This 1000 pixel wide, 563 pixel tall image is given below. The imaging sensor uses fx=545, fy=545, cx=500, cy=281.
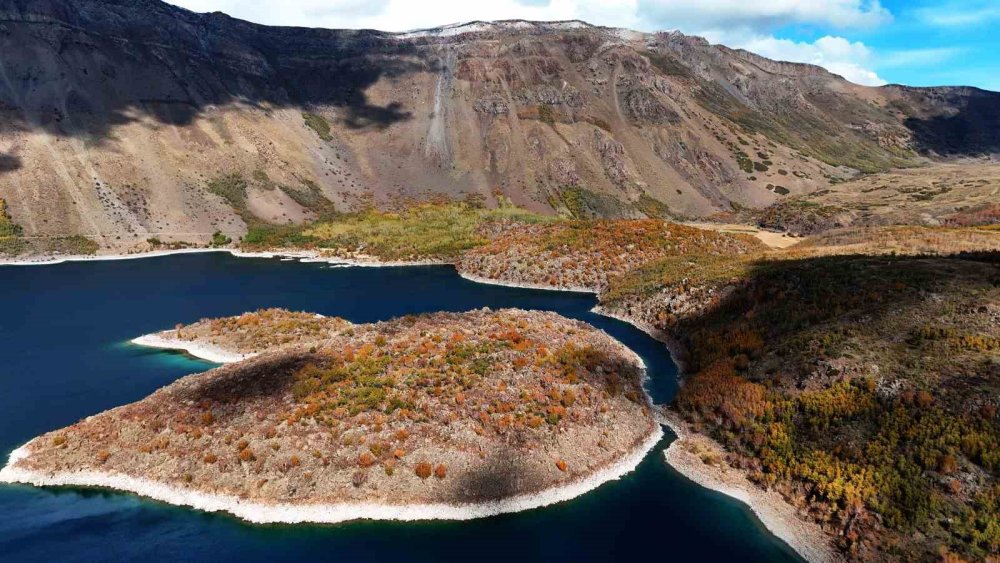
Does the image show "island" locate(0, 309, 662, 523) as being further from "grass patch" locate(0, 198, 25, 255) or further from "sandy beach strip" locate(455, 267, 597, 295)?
"grass patch" locate(0, 198, 25, 255)

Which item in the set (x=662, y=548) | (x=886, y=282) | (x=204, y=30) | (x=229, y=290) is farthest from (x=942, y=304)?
(x=204, y=30)

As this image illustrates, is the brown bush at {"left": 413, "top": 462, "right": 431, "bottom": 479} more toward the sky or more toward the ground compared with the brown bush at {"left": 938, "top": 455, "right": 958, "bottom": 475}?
more toward the ground

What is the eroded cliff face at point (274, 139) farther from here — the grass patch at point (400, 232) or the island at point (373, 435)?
the island at point (373, 435)

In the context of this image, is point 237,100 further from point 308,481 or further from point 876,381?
point 876,381

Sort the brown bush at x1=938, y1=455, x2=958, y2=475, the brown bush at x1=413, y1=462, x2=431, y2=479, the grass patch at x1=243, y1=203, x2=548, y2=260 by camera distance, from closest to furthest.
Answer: the brown bush at x1=938, y1=455, x2=958, y2=475, the brown bush at x1=413, y1=462, x2=431, y2=479, the grass patch at x1=243, y1=203, x2=548, y2=260

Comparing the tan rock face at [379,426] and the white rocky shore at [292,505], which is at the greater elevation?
the tan rock face at [379,426]

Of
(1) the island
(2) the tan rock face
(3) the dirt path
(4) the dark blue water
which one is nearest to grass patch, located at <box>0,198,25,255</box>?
(4) the dark blue water

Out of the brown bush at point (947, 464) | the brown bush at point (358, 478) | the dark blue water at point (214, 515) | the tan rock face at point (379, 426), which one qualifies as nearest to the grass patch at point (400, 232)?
the dark blue water at point (214, 515)
